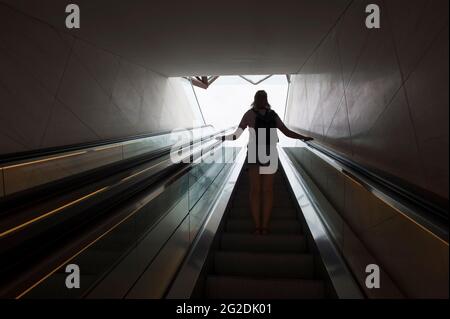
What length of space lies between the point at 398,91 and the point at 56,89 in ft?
15.3

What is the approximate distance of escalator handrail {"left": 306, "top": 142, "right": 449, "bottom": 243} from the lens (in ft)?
5.71

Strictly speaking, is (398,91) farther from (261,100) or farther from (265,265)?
(265,265)

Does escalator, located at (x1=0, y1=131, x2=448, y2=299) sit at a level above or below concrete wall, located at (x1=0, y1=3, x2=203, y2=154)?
below

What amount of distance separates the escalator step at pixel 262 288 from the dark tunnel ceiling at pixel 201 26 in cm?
321

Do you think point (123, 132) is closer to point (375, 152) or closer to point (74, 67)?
point (74, 67)

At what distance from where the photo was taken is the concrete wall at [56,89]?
4.43 meters

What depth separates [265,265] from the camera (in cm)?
338

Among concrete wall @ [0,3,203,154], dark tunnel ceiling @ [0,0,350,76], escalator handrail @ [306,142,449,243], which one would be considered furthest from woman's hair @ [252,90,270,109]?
concrete wall @ [0,3,203,154]

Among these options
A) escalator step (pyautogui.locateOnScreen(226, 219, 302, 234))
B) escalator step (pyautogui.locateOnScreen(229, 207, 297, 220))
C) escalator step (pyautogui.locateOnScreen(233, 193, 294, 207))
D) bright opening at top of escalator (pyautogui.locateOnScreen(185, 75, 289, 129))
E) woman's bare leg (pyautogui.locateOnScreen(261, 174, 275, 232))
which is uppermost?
bright opening at top of escalator (pyautogui.locateOnScreen(185, 75, 289, 129))

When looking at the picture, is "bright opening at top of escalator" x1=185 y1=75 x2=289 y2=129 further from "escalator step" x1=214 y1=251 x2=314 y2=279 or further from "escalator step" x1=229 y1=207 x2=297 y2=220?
"escalator step" x1=214 y1=251 x2=314 y2=279

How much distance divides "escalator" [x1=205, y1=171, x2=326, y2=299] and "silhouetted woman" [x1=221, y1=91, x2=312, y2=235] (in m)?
0.31

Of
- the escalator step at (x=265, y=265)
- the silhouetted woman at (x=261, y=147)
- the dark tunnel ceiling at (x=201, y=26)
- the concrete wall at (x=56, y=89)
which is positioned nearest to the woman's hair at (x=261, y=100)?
the silhouetted woman at (x=261, y=147)

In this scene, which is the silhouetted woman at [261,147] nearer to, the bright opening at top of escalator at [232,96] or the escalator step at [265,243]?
the escalator step at [265,243]
